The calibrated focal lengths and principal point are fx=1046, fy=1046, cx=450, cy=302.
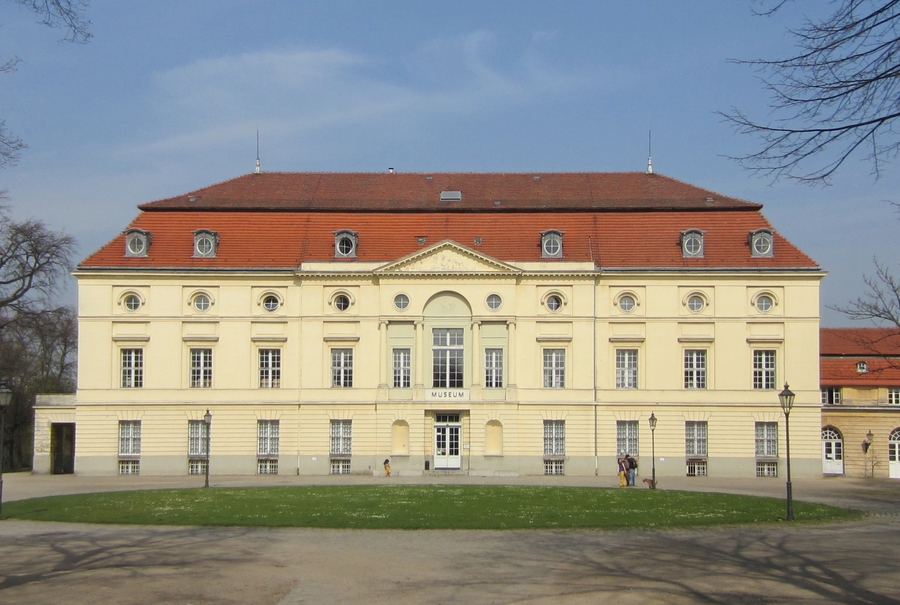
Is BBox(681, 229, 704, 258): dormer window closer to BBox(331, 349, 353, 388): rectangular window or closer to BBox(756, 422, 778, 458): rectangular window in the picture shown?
BBox(756, 422, 778, 458): rectangular window

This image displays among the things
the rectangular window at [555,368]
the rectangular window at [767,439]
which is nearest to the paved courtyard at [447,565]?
the rectangular window at [767,439]

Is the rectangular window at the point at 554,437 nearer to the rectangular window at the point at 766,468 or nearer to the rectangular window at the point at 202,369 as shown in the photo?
the rectangular window at the point at 766,468

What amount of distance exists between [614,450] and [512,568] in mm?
34529

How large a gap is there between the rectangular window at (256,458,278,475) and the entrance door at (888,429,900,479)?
110ft

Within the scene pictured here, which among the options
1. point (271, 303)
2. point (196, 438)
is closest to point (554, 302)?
point (271, 303)

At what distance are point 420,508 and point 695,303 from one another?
27.3 m

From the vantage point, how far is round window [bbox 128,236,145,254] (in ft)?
182

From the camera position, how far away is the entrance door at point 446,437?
54.4m

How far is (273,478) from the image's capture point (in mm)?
51906

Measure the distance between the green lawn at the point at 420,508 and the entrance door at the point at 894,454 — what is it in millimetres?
23461

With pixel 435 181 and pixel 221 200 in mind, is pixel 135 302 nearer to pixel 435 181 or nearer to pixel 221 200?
pixel 221 200

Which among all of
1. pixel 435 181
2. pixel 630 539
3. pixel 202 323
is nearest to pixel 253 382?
pixel 202 323

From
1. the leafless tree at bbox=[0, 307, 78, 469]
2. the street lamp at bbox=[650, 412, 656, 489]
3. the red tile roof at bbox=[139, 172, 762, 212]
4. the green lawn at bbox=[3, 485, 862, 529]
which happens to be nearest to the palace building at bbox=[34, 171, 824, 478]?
the street lamp at bbox=[650, 412, 656, 489]

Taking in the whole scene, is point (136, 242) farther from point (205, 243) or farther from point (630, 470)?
point (630, 470)
